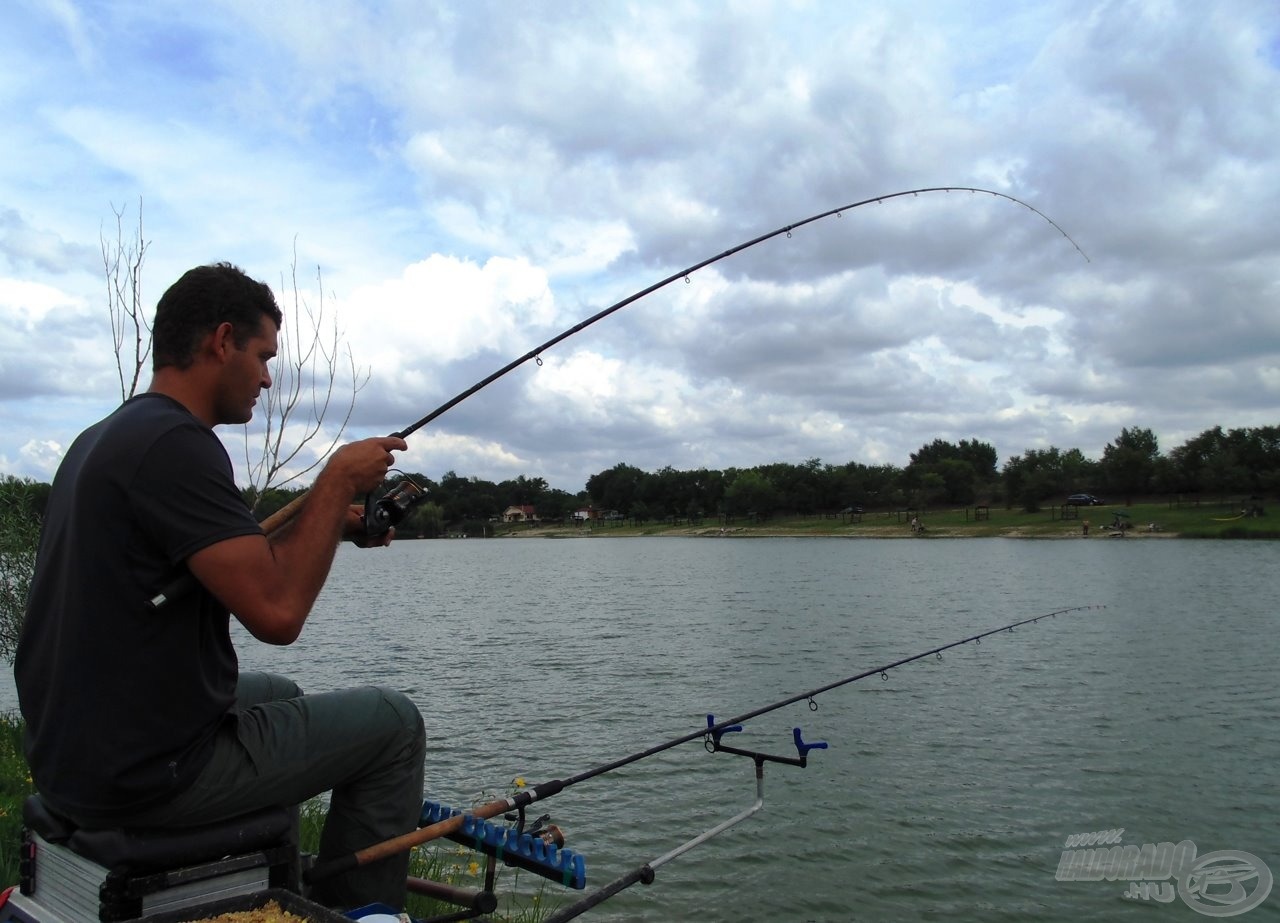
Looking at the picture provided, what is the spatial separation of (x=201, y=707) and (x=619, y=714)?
11.3 m

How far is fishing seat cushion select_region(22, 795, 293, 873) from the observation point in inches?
93.1

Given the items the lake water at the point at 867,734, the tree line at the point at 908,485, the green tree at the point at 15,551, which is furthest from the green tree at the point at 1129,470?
the green tree at the point at 15,551

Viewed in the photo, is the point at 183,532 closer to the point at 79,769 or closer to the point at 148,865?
the point at 79,769

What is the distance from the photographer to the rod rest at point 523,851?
3.32 metres

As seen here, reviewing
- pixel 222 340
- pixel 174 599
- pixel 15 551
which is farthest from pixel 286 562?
pixel 15 551

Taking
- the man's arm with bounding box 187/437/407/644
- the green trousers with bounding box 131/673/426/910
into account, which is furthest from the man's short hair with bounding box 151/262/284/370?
the green trousers with bounding box 131/673/426/910

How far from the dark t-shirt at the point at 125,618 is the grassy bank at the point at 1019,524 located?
72682 mm

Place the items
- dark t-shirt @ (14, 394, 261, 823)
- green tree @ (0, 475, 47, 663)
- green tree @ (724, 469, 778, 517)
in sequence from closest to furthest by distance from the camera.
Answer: dark t-shirt @ (14, 394, 261, 823) → green tree @ (0, 475, 47, 663) → green tree @ (724, 469, 778, 517)

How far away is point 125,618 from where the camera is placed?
2.33 meters

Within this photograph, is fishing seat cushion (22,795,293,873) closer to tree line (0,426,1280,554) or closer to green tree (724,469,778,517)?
tree line (0,426,1280,554)

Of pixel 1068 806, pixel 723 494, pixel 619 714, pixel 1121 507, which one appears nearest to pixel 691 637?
pixel 619 714

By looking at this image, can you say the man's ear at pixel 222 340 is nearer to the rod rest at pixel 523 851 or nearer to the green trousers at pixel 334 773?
the green trousers at pixel 334 773

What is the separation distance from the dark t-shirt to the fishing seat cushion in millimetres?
69

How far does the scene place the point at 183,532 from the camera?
2303 millimetres
